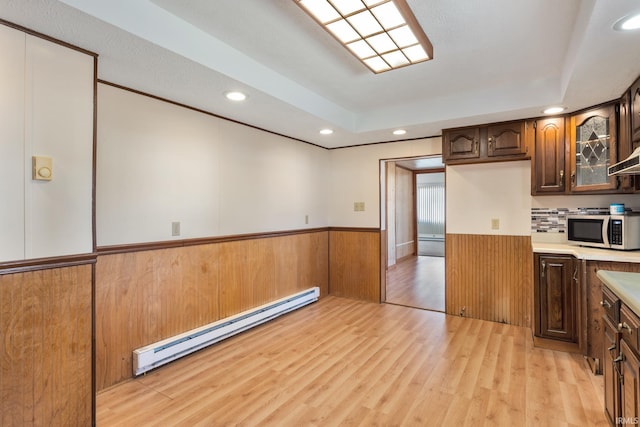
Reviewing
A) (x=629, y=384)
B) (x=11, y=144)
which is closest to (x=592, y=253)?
(x=629, y=384)

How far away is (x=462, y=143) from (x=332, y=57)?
204 cm

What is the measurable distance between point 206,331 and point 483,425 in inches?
90.0

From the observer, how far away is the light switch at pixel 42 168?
5.66ft

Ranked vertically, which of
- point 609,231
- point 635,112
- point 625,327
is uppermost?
point 635,112

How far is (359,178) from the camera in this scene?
472cm

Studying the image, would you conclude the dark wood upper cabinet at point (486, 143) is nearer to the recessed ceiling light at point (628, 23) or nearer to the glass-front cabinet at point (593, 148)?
the glass-front cabinet at point (593, 148)

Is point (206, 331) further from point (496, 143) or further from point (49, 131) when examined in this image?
point (496, 143)

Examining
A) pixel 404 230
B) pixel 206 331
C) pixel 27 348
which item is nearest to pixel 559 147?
pixel 206 331

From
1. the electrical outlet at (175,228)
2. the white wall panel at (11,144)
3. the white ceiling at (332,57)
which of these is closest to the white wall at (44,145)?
the white wall panel at (11,144)

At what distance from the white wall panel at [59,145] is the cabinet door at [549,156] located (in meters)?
3.87

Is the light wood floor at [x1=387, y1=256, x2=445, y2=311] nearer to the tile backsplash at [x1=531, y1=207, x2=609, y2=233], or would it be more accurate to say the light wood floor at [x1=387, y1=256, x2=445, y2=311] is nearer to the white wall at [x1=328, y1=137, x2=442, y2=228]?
the white wall at [x1=328, y1=137, x2=442, y2=228]

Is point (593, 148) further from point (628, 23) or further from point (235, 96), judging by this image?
point (235, 96)

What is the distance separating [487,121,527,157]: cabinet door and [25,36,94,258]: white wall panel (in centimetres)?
365

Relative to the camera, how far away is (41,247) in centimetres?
175
